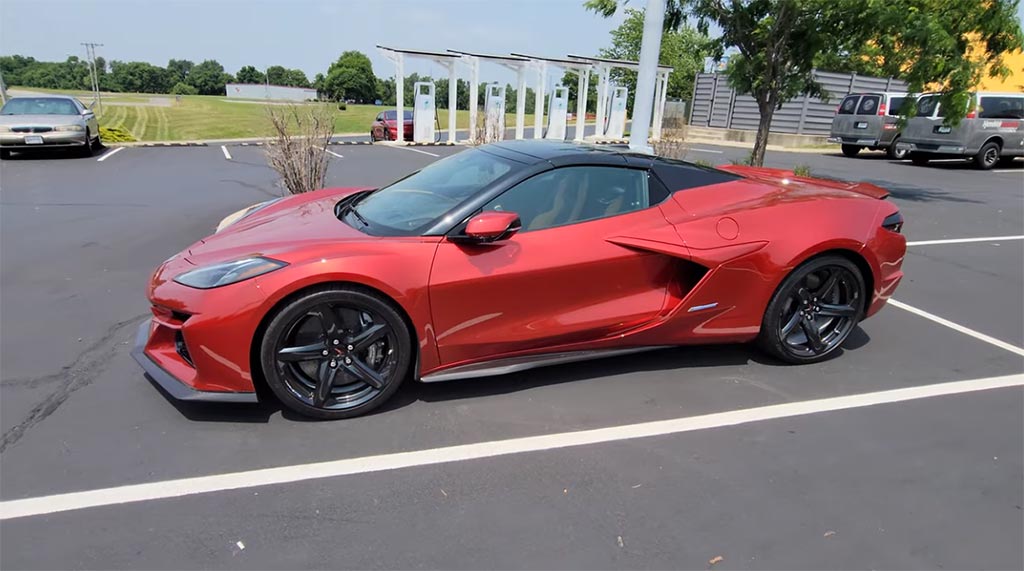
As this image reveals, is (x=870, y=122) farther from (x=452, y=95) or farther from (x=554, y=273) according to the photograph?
(x=554, y=273)

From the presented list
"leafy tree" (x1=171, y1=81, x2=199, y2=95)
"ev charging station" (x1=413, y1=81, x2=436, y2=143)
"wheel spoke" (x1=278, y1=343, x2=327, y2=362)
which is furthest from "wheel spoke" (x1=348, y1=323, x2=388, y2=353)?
"leafy tree" (x1=171, y1=81, x2=199, y2=95)

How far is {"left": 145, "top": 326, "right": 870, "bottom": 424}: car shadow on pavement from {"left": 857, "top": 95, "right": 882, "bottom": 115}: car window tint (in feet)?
56.8

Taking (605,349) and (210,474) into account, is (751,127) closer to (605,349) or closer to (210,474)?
(605,349)

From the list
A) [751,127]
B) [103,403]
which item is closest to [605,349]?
[103,403]

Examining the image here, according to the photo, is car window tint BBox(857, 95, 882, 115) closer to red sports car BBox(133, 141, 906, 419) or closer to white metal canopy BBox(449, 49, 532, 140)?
white metal canopy BBox(449, 49, 532, 140)

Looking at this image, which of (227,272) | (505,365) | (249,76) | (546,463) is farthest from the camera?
(249,76)

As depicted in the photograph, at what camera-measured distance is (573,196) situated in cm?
356

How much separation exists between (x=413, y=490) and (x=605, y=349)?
1.41 meters

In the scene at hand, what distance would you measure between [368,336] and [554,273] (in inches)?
40.1

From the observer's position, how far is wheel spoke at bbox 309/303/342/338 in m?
3.03

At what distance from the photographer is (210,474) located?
2.73 metres

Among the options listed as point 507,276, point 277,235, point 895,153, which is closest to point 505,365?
point 507,276

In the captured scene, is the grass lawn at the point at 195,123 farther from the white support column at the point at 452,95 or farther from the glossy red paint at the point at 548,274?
the glossy red paint at the point at 548,274

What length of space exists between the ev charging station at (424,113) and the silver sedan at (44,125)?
30.2ft
